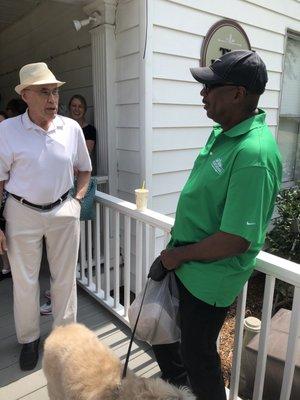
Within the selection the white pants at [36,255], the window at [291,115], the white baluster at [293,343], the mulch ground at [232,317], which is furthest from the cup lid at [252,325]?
the window at [291,115]

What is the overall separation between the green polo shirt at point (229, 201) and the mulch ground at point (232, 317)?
1.57 metres

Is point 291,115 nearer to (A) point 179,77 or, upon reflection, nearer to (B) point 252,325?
(A) point 179,77

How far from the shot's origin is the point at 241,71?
48.9 inches

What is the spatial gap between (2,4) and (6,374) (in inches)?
163

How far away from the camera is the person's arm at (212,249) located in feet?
4.10

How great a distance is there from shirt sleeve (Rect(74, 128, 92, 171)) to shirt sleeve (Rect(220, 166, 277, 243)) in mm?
1266

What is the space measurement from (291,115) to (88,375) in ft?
14.1

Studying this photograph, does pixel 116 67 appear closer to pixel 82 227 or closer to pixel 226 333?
pixel 82 227

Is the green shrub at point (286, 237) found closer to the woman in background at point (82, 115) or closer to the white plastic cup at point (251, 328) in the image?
the white plastic cup at point (251, 328)

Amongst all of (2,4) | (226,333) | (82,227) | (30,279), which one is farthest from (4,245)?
(2,4)

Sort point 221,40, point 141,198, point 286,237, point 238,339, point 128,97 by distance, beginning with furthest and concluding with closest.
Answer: point 286,237, point 221,40, point 128,97, point 141,198, point 238,339

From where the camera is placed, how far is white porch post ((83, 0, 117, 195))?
3.00m

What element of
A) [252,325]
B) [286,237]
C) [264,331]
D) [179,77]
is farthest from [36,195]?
[286,237]

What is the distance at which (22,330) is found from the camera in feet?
7.35
